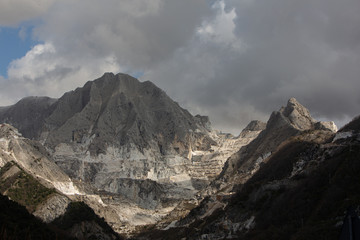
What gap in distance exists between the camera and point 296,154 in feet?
517

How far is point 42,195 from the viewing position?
493 feet

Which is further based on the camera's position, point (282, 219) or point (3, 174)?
point (3, 174)

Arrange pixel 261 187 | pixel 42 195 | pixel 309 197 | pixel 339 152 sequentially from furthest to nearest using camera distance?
1. pixel 42 195
2. pixel 261 187
3. pixel 339 152
4. pixel 309 197

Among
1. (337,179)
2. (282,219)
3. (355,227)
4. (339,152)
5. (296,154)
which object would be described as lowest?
(355,227)


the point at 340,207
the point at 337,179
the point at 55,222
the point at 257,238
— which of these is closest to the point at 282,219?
the point at 257,238

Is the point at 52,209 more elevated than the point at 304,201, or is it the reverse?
the point at 52,209

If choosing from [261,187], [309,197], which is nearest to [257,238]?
[309,197]

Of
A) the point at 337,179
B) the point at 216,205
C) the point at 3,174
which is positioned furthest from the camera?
the point at 216,205

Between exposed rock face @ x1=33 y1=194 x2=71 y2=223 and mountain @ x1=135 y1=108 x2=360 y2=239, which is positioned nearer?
mountain @ x1=135 y1=108 x2=360 y2=239

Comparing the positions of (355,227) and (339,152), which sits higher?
(339,152)

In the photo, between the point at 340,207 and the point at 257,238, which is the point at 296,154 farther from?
the point at 340,207

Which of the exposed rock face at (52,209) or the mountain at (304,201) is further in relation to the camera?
the exposed rock face at (52,209)

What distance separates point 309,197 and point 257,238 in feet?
47.7

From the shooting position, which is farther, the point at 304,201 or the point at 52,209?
the point at 52,209
